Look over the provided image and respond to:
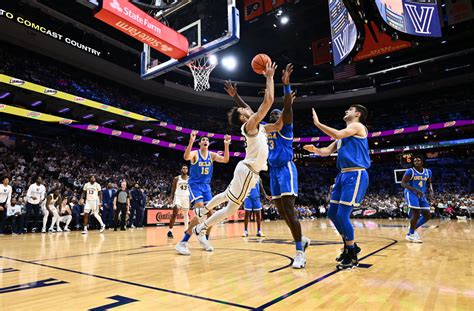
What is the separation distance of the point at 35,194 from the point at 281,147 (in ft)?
31.4

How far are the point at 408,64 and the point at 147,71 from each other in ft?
72.1

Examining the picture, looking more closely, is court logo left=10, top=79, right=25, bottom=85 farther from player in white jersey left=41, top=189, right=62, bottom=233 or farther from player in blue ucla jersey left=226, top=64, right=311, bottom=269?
player in blue ucla jersey left=226, top=64, right=311, bottom=269

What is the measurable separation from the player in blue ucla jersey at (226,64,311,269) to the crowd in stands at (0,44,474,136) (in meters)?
15.8

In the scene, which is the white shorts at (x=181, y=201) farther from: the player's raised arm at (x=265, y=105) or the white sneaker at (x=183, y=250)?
the player's raised arm at (x=265, y=105)

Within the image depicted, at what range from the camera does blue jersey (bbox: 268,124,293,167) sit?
4035 millimetres

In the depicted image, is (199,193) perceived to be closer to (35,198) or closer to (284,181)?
(284,181)

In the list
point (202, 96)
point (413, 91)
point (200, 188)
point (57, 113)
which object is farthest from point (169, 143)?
point (413, 91)

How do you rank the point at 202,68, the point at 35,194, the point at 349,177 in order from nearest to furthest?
the point at 349,177 → the point at 35,194 → the point at 202,68

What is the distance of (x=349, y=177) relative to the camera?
380cm

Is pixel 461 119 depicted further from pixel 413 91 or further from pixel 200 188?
pixel 200 188

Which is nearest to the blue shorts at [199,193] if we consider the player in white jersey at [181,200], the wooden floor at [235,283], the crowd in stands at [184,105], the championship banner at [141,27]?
the wooden floor at [235,283]

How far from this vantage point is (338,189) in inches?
156

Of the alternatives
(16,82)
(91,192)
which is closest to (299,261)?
(91,192)

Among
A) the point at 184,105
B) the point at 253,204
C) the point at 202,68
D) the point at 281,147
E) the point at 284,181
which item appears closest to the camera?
the point at 284,181
